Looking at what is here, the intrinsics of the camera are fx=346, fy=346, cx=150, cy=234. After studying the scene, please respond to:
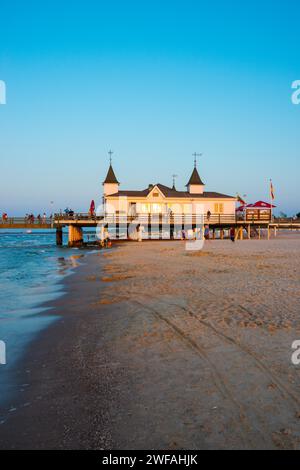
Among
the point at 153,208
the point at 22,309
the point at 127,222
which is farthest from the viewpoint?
the point at 153,208

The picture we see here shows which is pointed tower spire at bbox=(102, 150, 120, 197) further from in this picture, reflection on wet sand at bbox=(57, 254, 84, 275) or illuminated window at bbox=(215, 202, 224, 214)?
reflection on wet sand at bbox=(57, 254, 84, 275)

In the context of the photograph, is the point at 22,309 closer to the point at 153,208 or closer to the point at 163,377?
the point at 163,377

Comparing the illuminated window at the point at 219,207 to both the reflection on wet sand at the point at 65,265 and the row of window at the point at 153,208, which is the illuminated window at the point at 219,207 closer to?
the row of window at the point at 153,208

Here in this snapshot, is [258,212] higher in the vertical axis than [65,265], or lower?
higher

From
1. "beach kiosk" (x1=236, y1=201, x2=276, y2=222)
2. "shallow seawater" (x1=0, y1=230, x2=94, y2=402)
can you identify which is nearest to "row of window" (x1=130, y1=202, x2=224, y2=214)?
"beach kiosk" (x1=236, y1=201, x2=276, y2=222)

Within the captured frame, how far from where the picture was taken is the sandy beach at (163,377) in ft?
12.9

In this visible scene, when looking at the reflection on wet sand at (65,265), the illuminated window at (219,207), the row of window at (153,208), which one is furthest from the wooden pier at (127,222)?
the reflection on wet sand at (65,265)

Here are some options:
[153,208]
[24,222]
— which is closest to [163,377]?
[153,208]

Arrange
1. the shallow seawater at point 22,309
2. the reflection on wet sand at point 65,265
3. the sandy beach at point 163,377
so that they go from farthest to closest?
1. the reflection on wet sand at point 65,265
2. the shallow seawater at point 22,309
3. the sandy beach at point 163,377

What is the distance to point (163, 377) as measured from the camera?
5430 mm

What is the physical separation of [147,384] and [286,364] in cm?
235

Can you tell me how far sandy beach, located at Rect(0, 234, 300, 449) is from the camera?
3941 millimetres
